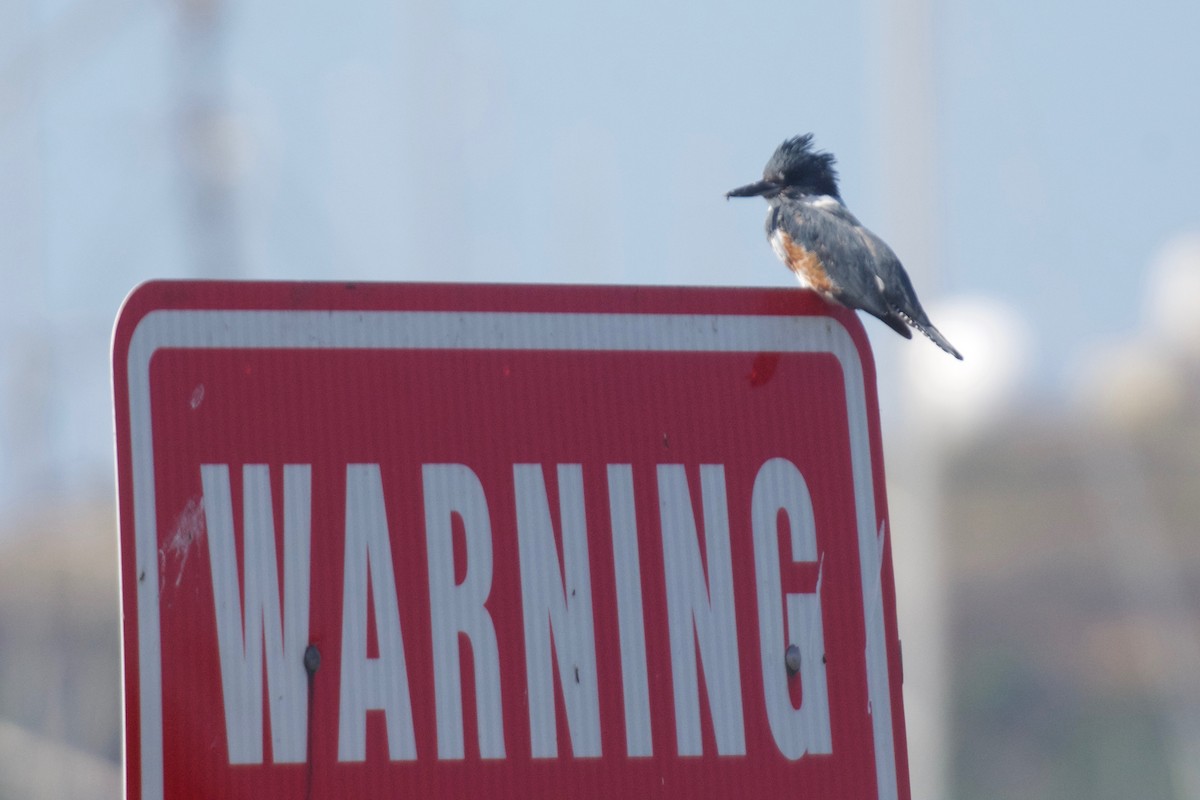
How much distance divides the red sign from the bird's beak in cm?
133

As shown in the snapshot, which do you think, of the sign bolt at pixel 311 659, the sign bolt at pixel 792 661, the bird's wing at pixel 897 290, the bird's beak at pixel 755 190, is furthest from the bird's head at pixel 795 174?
the sign bolt at pixel 311 659

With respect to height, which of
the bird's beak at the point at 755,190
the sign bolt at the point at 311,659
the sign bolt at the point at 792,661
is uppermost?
the bird's beak at the point at 755,190

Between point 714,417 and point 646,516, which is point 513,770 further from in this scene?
point 714,417

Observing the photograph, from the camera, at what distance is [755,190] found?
420cm

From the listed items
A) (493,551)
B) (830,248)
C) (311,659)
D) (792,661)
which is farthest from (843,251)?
(311,659)

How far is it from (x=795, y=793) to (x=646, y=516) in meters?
0.46

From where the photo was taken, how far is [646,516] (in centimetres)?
276

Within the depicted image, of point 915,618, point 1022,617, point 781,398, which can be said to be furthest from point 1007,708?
point 781,398

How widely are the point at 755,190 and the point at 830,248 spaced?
63 centimetres

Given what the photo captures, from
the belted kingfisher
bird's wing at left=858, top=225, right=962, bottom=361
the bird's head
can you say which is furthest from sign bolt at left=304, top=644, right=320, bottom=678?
the bird's head

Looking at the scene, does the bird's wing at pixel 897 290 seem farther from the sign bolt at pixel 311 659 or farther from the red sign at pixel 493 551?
the sign bolt at pixel 311 659

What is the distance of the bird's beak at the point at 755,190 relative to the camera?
4172mm

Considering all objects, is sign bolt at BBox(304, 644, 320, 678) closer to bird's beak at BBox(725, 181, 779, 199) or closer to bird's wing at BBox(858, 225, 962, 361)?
bird's wing at BBox(858, 225, 962, 361)

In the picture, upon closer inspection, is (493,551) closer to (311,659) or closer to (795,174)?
(311,659)
